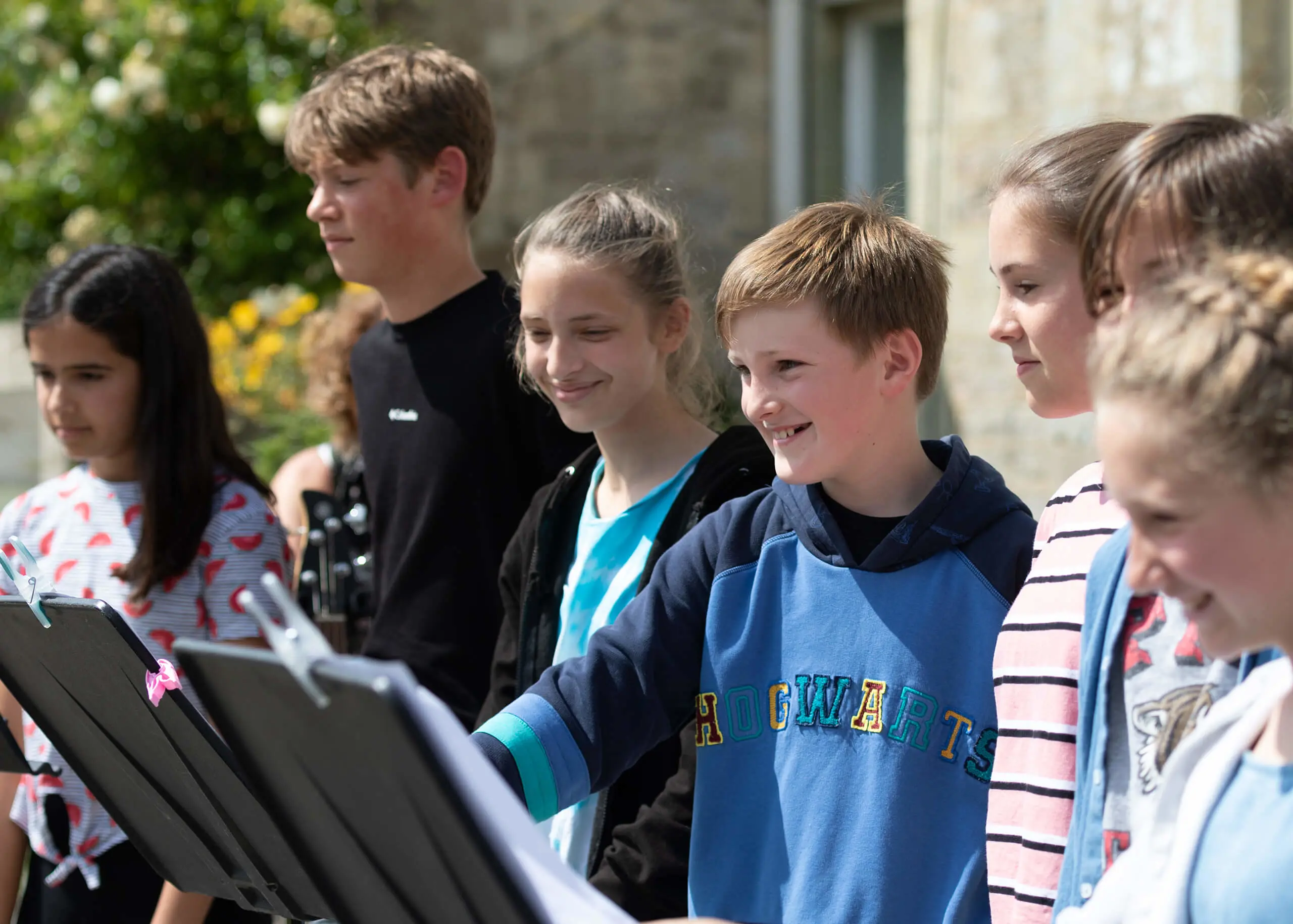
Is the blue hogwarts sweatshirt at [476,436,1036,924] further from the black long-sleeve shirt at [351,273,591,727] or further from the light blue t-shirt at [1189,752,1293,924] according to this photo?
the black long-sleeve shirt at [351,273,591,727]

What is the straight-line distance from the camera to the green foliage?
723cm

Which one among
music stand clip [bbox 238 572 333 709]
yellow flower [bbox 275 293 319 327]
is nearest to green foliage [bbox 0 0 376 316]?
yellow flower [bbox 275 293 319 327]

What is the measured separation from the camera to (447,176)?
3156 millimetres

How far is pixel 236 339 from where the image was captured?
692cm

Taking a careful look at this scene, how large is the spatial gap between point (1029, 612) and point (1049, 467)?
11.3ft

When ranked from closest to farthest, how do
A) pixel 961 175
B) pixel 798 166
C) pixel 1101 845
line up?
pixel 1101 845, pixel 961 175, pixel 798 166

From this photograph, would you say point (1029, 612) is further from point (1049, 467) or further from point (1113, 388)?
point (1049, 467)

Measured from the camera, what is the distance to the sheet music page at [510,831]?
1.14m

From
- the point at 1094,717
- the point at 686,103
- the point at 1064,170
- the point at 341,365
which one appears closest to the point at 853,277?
the point at 1064,170

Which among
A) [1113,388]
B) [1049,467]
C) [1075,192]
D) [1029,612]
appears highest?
[1075,192]

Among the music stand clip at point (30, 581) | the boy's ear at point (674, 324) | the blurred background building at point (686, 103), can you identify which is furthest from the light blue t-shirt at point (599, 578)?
the blurred background building at point (686, 103)

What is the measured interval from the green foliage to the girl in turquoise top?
486 cm

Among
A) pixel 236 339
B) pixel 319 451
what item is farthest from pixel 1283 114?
pixel 236 339

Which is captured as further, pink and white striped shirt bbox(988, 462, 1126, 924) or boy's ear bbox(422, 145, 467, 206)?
boy's ear bbox(422, 145, 467, 206)
